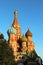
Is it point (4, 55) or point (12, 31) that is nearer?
point (4, 55)

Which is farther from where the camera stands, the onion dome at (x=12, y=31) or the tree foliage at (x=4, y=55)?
Result: the onion dome at (x=12, y=31)

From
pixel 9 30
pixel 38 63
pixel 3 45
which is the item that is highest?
pixel 9 30

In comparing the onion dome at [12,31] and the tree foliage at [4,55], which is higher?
the onion dome at [12,31]

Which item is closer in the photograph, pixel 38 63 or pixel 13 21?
pixel 38 63

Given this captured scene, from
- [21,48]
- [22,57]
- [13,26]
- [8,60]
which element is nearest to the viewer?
[8,60]

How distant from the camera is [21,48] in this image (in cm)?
7419

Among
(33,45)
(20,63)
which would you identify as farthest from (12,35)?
(20,63)

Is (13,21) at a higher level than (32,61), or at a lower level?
higher

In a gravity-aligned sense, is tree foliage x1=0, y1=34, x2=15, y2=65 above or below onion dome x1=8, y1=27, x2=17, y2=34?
below

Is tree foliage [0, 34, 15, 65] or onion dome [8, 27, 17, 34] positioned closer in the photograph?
tree foliage [0, 34, 15, 65]

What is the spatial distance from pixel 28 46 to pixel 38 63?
12246 mm

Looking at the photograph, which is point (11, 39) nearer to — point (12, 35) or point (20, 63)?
point (12, 35)

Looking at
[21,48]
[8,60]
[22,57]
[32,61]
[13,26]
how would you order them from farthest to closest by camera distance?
[13,26] → [21,48] → [22,57] → [32,61] → [8,60]

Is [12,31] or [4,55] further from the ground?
[12,31]
